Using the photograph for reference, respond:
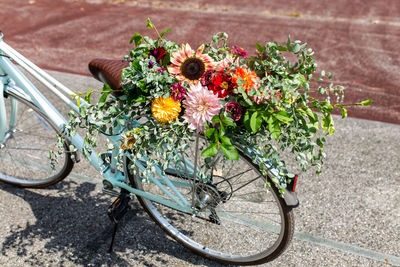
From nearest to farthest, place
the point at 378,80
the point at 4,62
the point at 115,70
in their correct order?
the point at 115,70, the point at 4,62, the point at 378,80

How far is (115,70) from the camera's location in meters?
2.33

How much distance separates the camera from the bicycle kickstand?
278cm

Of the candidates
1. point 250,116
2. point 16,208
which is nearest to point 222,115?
point 250,116

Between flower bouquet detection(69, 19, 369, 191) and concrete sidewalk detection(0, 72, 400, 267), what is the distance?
1.09 m

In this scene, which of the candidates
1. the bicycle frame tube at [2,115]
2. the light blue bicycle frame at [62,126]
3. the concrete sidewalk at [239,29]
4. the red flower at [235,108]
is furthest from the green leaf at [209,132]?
the concrete sidewalk at [239,29]

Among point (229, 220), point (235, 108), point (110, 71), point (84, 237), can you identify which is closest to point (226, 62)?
point (235, 108)

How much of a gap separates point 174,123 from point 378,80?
456 cm

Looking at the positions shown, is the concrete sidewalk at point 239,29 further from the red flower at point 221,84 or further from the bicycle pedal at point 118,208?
the red flower at point 221,84

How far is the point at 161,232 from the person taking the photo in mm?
3041

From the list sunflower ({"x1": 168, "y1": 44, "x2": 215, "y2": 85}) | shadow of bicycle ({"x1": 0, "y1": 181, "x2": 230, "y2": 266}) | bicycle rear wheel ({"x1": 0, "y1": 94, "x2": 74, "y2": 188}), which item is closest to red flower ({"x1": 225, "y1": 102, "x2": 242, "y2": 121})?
sunflower ({"x1": 168, "y1": 44, "x2": 215, "y2": 85})

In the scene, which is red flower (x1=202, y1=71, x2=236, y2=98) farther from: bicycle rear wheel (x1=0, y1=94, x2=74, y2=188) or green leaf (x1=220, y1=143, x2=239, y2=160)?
bicycle rear wheel (x1=0, y1=94, x2=74, y2=188)

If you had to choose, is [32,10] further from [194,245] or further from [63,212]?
[194,245]

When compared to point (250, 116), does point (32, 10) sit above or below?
above

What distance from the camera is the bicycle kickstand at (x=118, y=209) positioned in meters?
2.78
